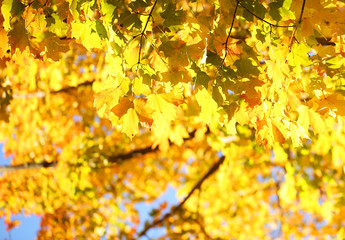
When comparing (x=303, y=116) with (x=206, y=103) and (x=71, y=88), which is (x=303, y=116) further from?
(x=71, y=88)

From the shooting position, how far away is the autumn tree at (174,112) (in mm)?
1937

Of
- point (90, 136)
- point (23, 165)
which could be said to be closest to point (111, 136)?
point (90, 136)

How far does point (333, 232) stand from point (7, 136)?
7.98 metres

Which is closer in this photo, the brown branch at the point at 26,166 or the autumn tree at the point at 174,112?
the autumn tree at the point at 174,112

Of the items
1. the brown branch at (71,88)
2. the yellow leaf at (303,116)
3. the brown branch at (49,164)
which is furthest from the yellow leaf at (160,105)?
the brown branch at (71,88)

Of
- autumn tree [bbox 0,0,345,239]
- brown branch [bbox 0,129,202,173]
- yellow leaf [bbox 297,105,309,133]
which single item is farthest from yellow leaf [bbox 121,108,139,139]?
brown branch [bbox 0,129,202,173]

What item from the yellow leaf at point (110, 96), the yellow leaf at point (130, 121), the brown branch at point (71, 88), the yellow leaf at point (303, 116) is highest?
the yellow leaf at point (110, 96)

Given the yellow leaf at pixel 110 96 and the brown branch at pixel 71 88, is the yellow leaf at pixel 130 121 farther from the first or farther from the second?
the brown branch at pixel 71 88

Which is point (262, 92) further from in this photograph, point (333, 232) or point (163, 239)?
point (333, 232)

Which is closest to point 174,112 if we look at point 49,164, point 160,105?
point 160,105

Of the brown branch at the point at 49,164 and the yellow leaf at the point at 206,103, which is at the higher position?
the yellow leaf at the point at 206,103

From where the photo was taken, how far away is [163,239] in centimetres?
713

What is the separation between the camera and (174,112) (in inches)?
80.7

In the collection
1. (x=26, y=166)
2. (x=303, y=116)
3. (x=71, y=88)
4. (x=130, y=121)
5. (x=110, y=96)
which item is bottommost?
(x=26, y=166)
